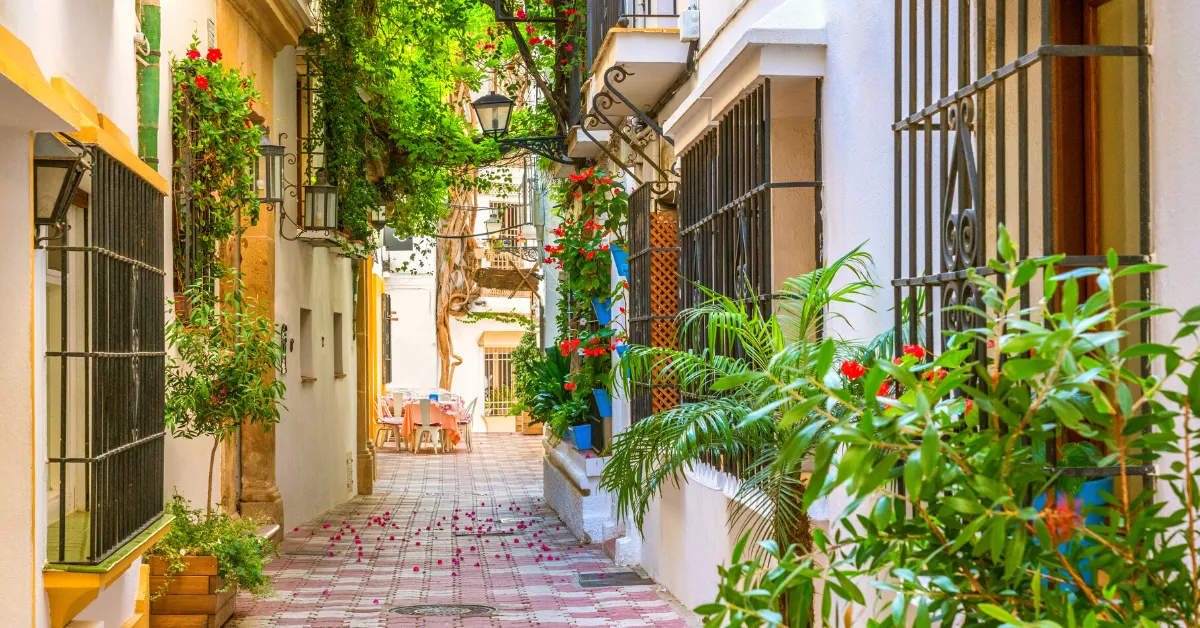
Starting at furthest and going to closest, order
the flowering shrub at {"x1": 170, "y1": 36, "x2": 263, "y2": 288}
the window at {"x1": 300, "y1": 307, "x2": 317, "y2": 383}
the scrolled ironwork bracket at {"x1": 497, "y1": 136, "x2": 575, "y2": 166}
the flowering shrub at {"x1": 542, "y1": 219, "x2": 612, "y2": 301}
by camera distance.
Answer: the window at {"x1": 300, "y1": 307, "x2": 317, "y2": 383} < the scrolled ironwork bracket at {"x1": 497, "y1": 136, "x2": 575, "y2": 166} < the flowering shrub at {"x1": 542, "y1": 219, "x2": 612, "y2": 301} < the flowering shrub at {"x1": 170, "y1": 36, "x2": 263, "y2": 288}

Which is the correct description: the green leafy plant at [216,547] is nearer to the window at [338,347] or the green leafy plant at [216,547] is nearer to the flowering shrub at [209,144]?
the flowering shrub at [209,144]

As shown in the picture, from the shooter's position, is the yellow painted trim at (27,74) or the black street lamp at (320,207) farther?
the black street lamp at (320,207)

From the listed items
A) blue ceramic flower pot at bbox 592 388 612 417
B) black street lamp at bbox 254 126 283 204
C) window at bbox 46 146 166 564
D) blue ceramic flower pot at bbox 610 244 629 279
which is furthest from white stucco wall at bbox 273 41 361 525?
window at bbox 46 146 166 564

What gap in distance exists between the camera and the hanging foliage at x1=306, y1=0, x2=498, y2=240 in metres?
15.0

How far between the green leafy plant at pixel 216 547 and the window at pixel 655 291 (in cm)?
260

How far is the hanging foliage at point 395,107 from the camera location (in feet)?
49.1

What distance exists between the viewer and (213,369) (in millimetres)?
8625

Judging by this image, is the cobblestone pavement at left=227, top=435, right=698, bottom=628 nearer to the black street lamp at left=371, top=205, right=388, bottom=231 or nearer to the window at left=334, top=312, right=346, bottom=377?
the window at left=334, top=312, right=346, bottom=377

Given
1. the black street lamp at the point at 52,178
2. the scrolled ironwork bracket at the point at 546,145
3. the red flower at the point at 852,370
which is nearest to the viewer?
the red flower at the point at 852,370

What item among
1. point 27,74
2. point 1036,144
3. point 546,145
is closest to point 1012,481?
point 1036,144

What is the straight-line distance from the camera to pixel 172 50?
893 cm

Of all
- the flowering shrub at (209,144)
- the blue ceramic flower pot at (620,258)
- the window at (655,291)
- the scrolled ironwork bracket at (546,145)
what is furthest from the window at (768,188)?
the scrolled ironwork bracket at (546,145)

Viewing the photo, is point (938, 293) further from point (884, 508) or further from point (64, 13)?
point (64, 13)

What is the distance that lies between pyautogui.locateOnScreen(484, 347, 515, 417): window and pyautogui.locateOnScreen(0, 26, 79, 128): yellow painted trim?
3410cm
